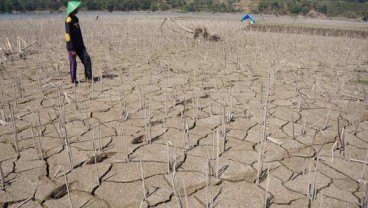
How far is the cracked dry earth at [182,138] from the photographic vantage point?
6.82 ft

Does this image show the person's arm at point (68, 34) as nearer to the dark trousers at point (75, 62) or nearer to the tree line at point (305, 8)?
the dark trousers at point (75, 62)

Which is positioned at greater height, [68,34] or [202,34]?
[68,34]

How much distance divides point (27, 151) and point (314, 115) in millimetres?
2979

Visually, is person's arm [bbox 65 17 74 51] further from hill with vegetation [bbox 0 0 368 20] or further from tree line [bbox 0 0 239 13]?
hill with vegetation [bbox 0 0 368 20]

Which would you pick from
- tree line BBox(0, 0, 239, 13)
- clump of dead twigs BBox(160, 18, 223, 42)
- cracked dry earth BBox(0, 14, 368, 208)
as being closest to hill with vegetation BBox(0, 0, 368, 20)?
tree line BBox(0, 0, 239, 13)

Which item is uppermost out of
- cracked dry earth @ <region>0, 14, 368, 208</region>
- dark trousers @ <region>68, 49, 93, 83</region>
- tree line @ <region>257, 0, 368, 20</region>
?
tree line @ <region>257, 0, 368, 20</region>

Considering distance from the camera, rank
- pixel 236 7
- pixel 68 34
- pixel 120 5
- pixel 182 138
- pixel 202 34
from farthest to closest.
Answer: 1. pixel 236 7
2. pixel 120 5
3. pixel 202 34
4. pixel 68 34
5. pixel 182 138

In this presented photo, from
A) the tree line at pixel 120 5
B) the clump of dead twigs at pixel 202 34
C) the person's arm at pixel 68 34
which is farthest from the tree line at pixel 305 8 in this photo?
the person's arm at pixel 68 34

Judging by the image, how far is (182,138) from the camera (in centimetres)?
290

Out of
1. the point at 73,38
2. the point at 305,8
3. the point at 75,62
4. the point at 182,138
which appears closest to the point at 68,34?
the point at 73,38

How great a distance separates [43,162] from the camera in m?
2.46

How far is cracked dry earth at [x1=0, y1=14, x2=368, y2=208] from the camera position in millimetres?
2078

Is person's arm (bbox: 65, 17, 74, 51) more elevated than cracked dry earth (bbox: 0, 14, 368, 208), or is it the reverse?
person's arm (bbox: 65, 17, 74, 51)

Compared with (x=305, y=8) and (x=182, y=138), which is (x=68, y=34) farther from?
(x=305, y=8)
